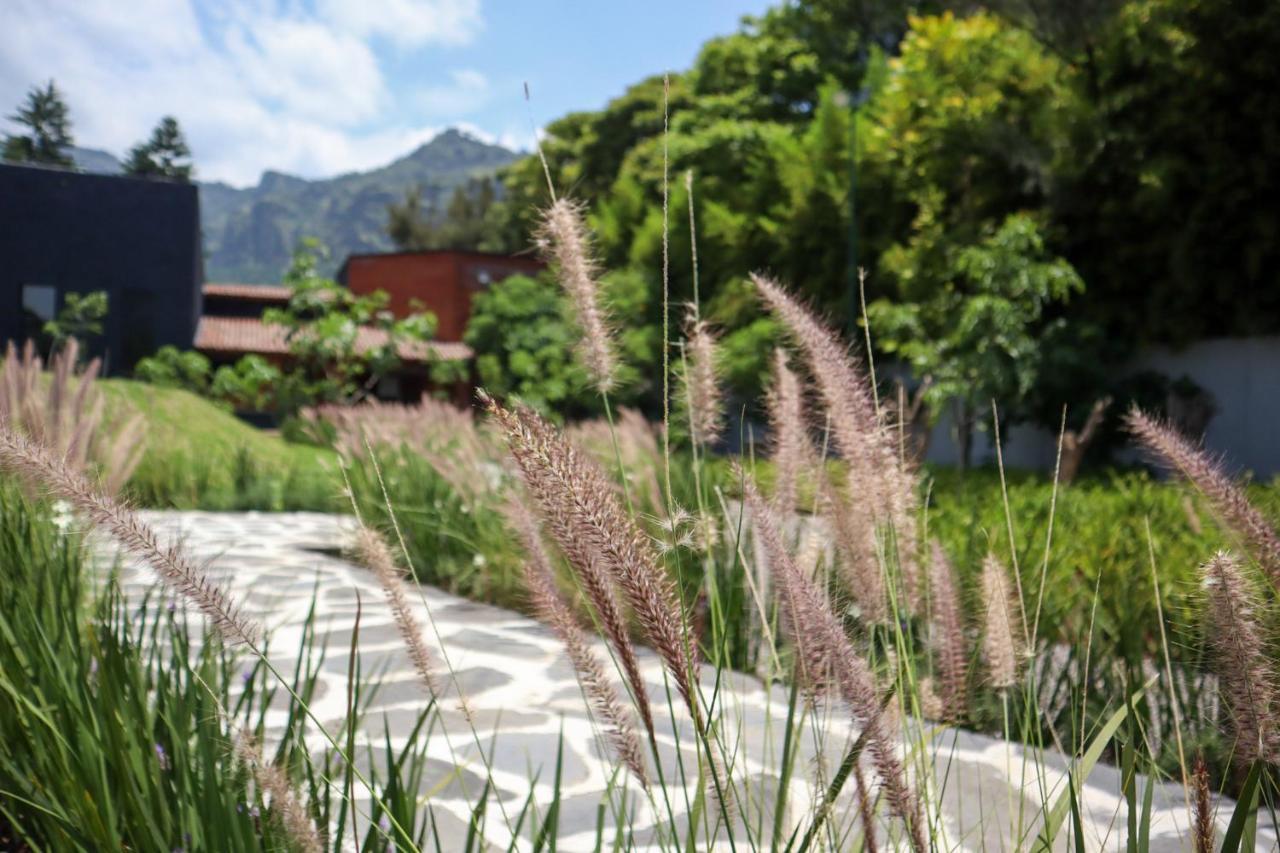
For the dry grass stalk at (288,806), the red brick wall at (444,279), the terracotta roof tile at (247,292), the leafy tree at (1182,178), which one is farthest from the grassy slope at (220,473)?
the terracotta roof tile at (247,292)

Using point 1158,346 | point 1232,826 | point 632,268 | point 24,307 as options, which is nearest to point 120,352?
point 24,307

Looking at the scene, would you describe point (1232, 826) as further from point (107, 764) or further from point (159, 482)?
point (159, 482)

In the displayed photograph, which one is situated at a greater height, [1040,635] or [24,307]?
[24,307]

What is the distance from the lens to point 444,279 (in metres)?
30.4

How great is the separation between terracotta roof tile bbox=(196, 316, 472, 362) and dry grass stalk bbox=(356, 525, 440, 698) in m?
26.1

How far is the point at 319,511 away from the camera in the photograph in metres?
10.1

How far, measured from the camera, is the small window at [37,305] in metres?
24.2

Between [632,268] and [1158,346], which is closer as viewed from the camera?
[1158,346]

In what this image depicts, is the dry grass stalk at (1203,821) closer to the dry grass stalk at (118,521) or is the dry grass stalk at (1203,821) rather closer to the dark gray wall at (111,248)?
the dry grass stalk at (118,521)

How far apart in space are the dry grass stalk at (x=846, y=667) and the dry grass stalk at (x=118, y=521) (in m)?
0.55

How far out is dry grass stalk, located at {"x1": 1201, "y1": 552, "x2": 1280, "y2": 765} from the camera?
1.01 meters

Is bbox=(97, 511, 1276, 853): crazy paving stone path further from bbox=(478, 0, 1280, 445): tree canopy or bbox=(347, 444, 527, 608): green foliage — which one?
bbox=(478, 0, 1280, 445): tree canopy

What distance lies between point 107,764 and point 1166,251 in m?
13.2

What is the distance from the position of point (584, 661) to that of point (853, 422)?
450 millimetres
